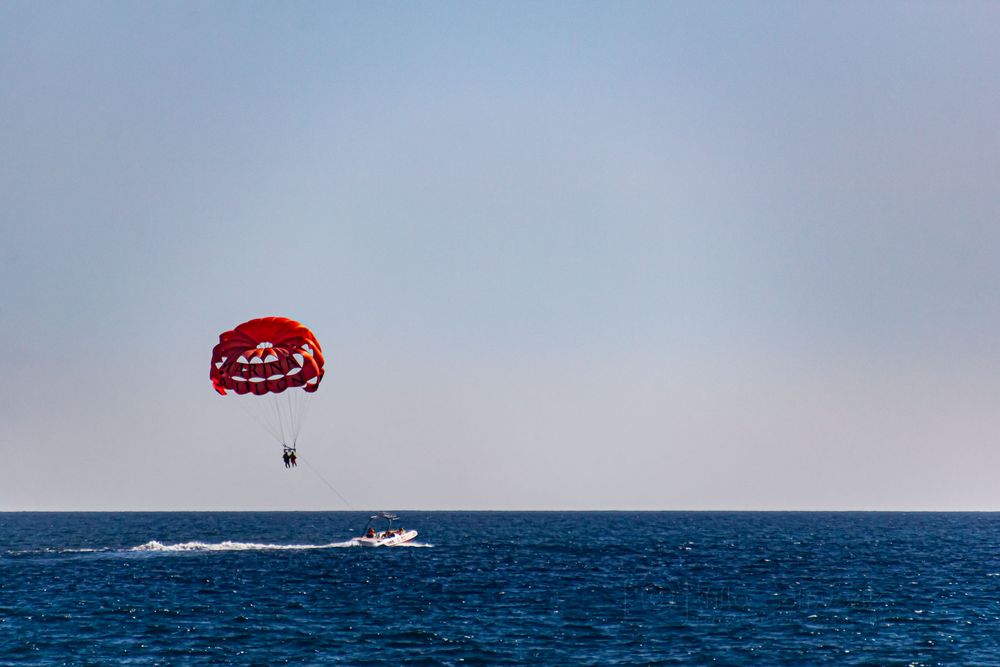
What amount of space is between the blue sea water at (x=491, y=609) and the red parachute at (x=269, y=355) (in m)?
12.1

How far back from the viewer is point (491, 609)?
57.4 meters

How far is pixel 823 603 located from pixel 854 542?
7397 centimetres

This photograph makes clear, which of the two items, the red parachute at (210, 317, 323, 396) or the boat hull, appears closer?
the red parachute at (210, 317, 323, 396)

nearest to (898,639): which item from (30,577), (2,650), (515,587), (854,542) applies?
(515,587)

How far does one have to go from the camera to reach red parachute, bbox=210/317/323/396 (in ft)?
192

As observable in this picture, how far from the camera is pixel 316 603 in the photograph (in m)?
58.9

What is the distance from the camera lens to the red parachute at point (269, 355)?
5856cm

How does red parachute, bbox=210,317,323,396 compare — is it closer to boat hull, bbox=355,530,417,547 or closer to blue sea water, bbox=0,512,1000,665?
blue sea water, bbox=0,512,1000,665

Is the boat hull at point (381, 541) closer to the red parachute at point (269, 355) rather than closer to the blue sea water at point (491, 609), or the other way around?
the blue sea water at point (491, 609)

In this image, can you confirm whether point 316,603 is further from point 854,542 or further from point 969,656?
point 854,542

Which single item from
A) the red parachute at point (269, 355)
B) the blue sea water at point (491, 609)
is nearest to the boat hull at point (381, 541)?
the blue sea water at point (491, 609)

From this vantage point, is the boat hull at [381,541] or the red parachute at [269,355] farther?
the boat hull at [381,541]

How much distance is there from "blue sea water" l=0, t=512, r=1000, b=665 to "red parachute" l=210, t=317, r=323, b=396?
39.8ft

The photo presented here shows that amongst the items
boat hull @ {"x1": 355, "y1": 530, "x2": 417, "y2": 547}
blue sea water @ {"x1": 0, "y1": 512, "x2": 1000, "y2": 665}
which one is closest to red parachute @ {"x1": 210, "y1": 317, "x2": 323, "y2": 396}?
blue sea water @ {"x1": 0, "y1": 512, "x2": 1000, "y2": 665}
